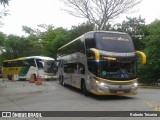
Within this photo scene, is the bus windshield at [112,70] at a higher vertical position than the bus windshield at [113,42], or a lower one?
lower

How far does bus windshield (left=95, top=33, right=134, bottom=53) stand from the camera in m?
16.9

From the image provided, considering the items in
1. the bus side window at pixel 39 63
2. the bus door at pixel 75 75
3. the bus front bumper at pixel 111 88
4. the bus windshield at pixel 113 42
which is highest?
the bus windshield at pixel 113 42

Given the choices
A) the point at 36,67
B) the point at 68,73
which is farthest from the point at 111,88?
the point at 36,67

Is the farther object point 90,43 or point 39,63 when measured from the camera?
point 39,63

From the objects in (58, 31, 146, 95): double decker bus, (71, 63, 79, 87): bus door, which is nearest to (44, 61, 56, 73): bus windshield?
(71, 63, 79, 87): bus door

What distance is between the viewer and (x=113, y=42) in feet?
56.5

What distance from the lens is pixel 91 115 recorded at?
38.4 ft

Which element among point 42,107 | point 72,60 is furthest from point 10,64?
point 42,107

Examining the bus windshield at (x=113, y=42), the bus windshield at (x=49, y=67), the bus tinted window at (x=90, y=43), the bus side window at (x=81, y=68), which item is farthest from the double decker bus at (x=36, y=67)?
the bus windshield at (x=113, y=42)

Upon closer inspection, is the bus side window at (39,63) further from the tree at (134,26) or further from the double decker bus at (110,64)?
the double decker bus at (110,64)

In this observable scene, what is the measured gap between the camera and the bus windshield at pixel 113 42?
16.9m

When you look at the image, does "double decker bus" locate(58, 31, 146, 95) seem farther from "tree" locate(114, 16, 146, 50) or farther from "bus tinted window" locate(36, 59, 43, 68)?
"tree" locate(114, 16, 146, 50)

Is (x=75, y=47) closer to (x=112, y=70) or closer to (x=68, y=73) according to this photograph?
(x=68, y=73)

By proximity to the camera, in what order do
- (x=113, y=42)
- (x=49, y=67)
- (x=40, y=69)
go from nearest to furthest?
(x=113, y=42)
(x=40, y=69)
(x=49, y=67)
